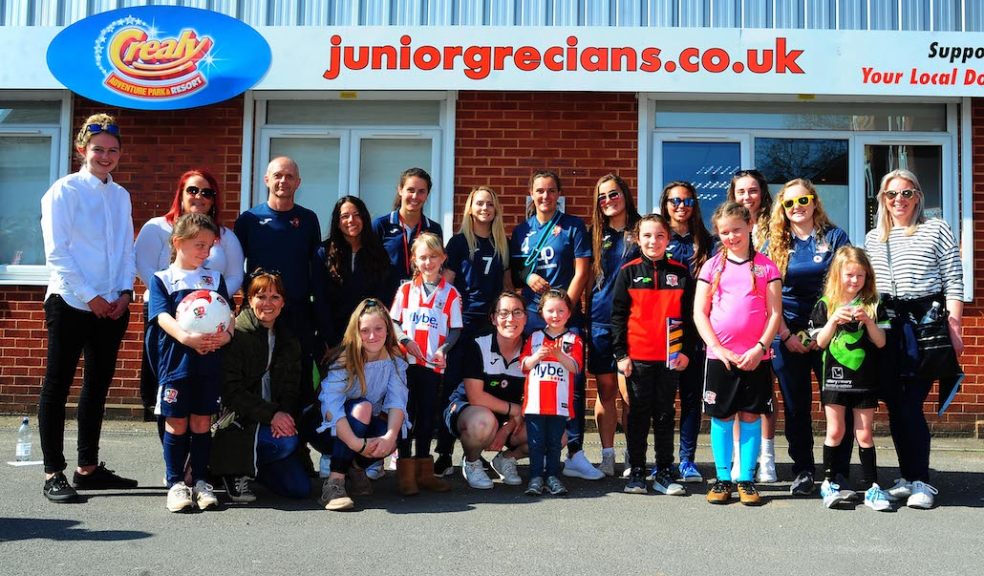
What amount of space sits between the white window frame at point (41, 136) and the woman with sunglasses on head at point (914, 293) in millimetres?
6863

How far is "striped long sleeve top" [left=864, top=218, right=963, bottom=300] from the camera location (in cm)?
529

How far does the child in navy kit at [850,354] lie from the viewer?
5.16m

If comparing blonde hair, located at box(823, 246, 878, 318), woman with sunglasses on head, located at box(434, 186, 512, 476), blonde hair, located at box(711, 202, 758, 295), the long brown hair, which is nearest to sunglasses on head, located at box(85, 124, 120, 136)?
woman with sunglasses on head, located at box(434, 186, 512, 476)

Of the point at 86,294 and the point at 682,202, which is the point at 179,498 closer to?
the point at 86,294

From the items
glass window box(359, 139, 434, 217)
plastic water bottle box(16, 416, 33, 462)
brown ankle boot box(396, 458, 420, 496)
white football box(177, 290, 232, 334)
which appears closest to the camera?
white football box(177, 290, 232, 334)

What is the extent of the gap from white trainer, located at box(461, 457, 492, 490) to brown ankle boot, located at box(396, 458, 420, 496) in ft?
1.19

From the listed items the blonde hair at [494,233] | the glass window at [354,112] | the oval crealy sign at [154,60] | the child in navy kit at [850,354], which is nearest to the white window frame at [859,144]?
the glass window at [354,112]

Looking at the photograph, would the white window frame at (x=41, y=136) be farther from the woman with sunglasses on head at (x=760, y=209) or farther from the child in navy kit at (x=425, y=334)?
the woman with sunglasses on head at (x=760, y=209)

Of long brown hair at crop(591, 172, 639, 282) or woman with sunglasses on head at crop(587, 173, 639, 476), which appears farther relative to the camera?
long brown hair at crop(591, 172, 639, 282)

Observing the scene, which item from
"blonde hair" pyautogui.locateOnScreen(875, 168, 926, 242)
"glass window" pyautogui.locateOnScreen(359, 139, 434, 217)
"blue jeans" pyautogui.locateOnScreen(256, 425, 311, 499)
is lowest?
"blue jeans" pyautogui.locateOnScreen(256, 425, 311, 499)

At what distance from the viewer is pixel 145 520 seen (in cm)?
468

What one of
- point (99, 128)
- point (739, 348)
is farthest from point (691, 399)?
point (99, 128)

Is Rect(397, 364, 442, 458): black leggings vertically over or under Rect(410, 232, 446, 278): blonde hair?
under

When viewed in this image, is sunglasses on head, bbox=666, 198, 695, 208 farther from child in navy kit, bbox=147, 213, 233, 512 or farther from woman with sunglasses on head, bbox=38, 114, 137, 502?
woman with sunglasses on head, bbox=38, 114, 137, 502
